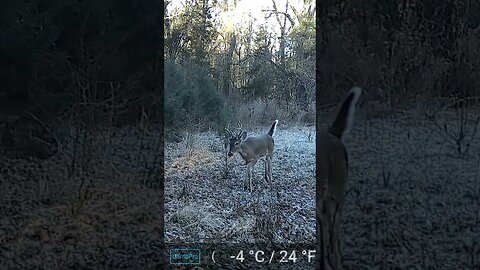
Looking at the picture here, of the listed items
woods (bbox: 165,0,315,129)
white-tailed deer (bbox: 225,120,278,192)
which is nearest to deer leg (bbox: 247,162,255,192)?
white-tailed deer (bbox: 225,120,278,192)

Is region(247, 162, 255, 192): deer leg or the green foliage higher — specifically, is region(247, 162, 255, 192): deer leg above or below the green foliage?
below

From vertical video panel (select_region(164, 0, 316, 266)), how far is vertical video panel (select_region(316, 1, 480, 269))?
0.30 ft

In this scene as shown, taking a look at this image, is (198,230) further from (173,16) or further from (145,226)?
(173,16)

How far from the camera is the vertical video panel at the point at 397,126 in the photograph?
2674mm

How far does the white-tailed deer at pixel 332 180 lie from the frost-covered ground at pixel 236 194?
39 millimetres

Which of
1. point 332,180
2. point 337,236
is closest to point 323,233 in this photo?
point 337,236

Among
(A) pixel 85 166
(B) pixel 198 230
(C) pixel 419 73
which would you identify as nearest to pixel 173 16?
(A) pixel 85 166

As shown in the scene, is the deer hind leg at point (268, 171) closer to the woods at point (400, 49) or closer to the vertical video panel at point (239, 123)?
the vertical video panel at point (239, 123)

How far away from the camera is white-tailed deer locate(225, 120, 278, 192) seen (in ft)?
8.83

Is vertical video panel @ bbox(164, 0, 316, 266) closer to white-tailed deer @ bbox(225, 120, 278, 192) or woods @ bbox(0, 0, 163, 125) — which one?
white-tailed deer @ bbox(225, 120, 278, 192)

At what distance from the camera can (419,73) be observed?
8.87 ft

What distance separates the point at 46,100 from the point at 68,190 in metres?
0.41

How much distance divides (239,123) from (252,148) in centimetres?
13

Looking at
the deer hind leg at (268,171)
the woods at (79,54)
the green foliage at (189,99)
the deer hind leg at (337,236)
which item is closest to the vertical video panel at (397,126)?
the deer hind leg at (337,236)
